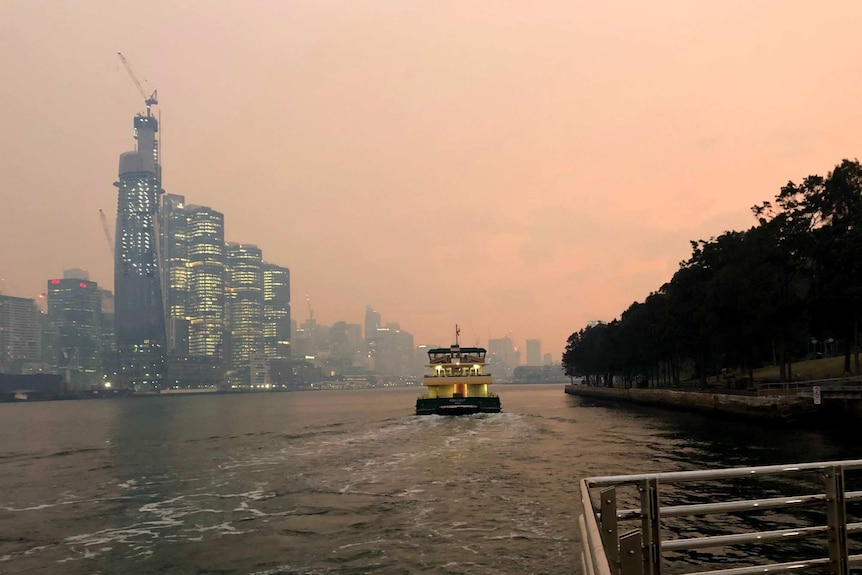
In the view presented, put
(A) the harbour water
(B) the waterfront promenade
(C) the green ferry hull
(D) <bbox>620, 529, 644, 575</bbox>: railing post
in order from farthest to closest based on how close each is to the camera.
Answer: (C) the green ferry hull, (B) the waterfront promenade, (A) the harbour water, (D) <bbox>620, 529, 644, 575</bbox>: railing post

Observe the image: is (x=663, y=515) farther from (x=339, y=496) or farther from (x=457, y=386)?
(x=457, y=386)

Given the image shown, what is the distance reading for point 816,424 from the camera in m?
52.9

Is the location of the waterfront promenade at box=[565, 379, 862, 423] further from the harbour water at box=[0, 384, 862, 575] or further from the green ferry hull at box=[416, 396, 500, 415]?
the green ferry hull at box=[416, 396, 500, 415]

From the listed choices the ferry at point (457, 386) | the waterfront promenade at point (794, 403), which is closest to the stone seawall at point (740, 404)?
the waterfront promenade at point (794, 403)

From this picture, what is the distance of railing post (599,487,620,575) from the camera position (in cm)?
577

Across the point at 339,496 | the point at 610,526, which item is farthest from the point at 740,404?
the point at 610,526

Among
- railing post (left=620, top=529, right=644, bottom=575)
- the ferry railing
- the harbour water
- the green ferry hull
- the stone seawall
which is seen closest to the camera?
the ferry railing

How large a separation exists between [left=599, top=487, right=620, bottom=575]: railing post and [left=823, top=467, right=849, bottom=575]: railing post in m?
2.16

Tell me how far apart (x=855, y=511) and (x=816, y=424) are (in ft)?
117

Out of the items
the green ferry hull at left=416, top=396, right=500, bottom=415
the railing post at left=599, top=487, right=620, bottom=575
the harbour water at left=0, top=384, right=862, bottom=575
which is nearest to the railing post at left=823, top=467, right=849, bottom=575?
the railing post at left=599, top=487, right=620, bottom=575

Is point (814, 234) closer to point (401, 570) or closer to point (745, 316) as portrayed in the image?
point (745, 316)

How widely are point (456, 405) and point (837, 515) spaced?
77.9 meters

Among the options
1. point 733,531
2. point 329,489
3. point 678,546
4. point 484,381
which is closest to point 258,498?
point 329,489

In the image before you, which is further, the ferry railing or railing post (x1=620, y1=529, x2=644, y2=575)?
railing post (x1=620, y1=529, x2=644, y2=575)
